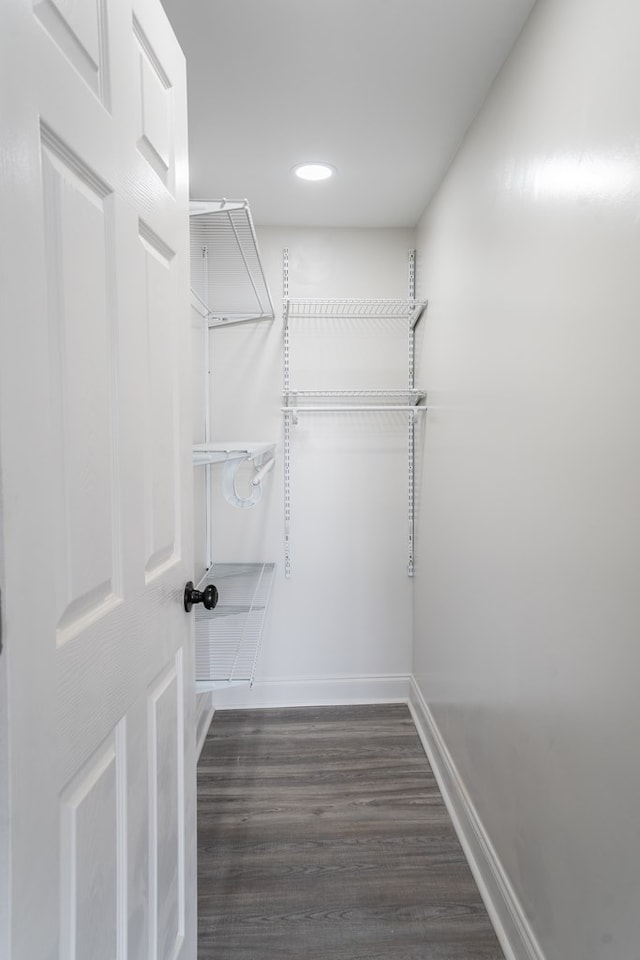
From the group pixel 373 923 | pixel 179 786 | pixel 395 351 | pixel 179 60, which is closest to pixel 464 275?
pixel 395 351

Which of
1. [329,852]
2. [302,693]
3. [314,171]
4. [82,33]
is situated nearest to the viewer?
[82,33]

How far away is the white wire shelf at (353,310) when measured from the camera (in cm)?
249

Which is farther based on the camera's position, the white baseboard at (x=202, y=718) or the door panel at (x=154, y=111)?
the white baseboard at (x=202, y=718)

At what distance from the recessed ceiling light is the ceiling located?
1.3 inches

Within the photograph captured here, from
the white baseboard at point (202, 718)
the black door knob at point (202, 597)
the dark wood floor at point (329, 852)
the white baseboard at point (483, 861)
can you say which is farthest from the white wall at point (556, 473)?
the white baseboard at point (202, 718)

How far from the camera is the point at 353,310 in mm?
2594

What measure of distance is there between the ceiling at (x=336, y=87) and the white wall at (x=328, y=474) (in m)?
0.38

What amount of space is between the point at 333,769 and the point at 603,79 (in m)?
2.27

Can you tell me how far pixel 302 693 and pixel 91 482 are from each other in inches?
87.9

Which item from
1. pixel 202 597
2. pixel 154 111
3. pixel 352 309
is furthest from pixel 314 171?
pixel 202 597

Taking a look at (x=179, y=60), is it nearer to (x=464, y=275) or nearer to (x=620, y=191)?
(x=620, y=191)

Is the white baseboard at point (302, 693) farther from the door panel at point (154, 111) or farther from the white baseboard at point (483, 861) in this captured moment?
the door panel at point (154, 111)

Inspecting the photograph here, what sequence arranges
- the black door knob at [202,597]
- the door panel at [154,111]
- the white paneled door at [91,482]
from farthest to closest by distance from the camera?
the black door knob at [202,597] < the door panel at [154,111] < the white paneled door at [91,482]

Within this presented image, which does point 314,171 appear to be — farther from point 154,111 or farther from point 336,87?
point 154,111
